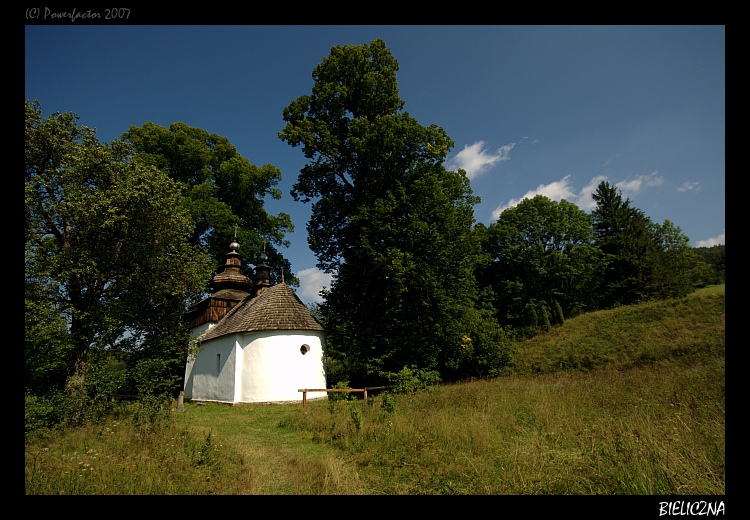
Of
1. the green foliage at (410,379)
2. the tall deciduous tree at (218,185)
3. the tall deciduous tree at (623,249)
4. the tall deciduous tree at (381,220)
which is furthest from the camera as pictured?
the tall deciduous tree at (623,249)

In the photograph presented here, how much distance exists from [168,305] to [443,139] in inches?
559

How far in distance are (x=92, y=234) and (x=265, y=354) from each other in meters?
8.95

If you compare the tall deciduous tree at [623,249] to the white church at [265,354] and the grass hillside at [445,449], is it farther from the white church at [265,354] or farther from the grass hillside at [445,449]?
the white church at [265,354]

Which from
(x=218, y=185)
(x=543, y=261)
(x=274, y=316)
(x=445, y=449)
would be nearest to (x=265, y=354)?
(x=274, y=316)

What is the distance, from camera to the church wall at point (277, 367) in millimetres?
16078

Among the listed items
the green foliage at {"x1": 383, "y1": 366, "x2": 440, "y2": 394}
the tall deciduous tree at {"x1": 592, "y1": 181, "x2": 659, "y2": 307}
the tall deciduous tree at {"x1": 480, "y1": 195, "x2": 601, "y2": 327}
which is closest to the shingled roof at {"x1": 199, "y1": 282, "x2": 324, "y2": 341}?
the green foliage at {"x1": 383, "y1": 366, "x2": 440, "y2": 394}

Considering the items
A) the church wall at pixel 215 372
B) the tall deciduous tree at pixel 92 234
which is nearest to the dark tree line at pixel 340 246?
the tall deciduous tree at pixel 92 234

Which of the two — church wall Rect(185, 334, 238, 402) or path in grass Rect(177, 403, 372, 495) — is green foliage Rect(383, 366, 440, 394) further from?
church wall Rect(185, 334, 238, 402)

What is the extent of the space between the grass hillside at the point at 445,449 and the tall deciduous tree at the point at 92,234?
3.23 meters

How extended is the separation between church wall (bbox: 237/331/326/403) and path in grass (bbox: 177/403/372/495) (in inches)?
195

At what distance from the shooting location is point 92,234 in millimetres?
9727

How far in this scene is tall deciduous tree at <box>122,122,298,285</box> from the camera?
23.5 m

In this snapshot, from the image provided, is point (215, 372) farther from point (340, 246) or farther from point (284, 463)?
point (284, 463)
